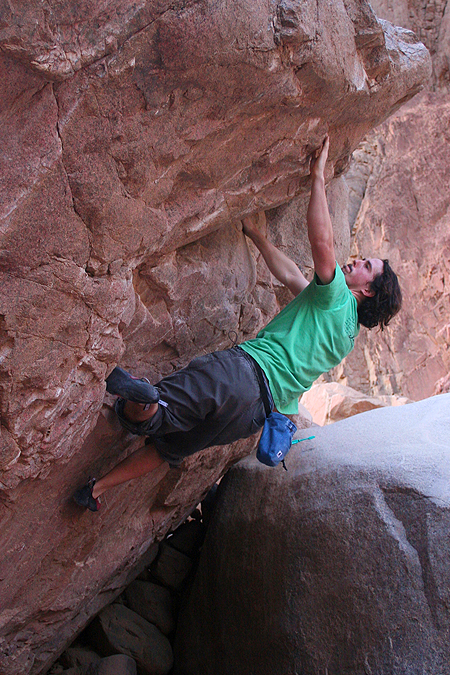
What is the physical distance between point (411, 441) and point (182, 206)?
5.29ft

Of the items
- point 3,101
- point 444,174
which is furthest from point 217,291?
point 444,174

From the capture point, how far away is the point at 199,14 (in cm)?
188

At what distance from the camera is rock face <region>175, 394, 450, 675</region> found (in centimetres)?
218

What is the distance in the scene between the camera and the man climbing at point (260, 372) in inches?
95.0

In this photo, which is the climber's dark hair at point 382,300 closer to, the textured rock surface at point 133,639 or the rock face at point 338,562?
the rock face at point 338,562

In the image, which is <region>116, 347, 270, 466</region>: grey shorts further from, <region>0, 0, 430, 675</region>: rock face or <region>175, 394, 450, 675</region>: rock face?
<region>175, 394, 450, 675</region>: rock face

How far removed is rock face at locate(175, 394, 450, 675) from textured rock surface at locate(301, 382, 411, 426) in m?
3.64

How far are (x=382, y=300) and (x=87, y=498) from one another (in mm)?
1783

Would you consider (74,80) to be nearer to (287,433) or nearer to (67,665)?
(287,433)

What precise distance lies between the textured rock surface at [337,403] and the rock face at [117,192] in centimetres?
425

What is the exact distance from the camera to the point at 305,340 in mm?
2686

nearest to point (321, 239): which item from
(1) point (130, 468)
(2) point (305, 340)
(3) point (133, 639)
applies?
(2) point (305, 340)

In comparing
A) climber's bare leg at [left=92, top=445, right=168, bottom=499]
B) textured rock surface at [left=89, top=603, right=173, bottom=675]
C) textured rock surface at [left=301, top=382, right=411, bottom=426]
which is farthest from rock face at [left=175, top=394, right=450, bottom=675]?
textured rock surface at [left=301, top=382, right=411, bottom=426]

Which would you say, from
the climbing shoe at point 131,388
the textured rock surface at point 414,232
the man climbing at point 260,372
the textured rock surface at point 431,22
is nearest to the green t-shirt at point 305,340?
the man climbing at point 260,372
